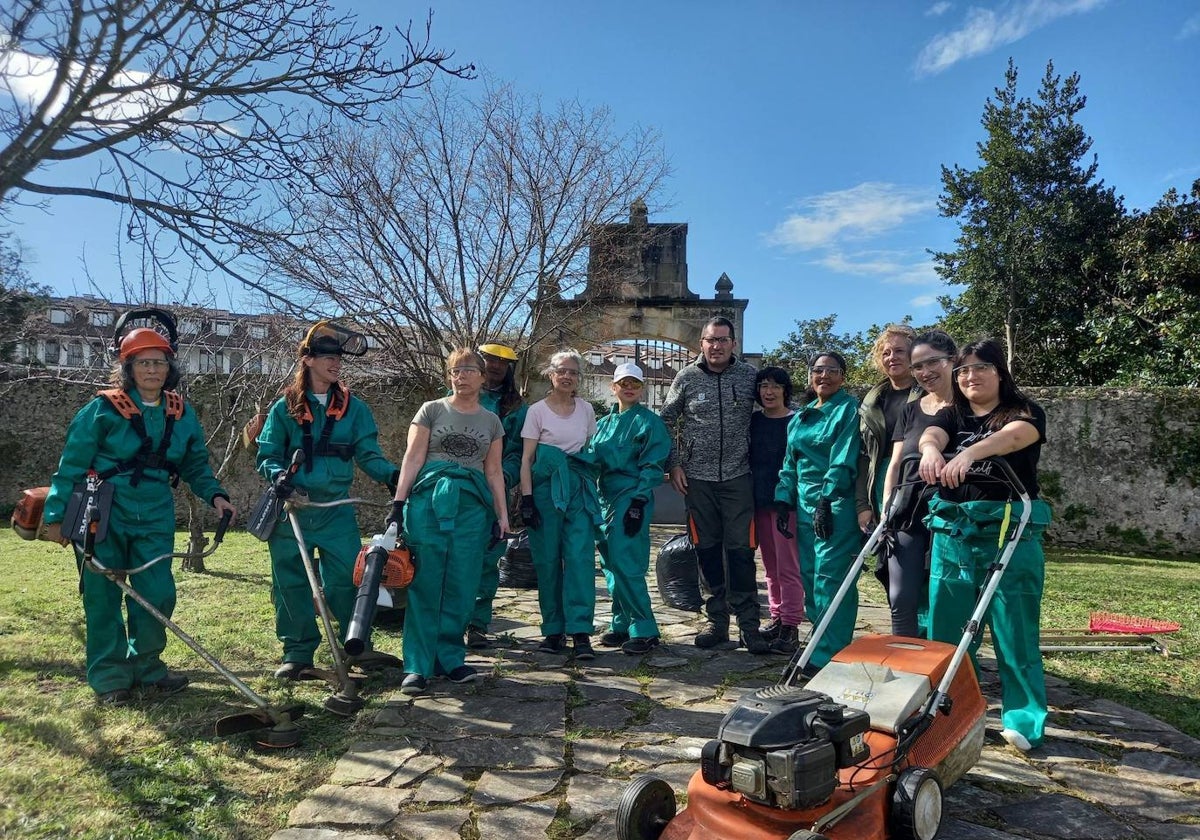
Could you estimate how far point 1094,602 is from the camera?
285 inches

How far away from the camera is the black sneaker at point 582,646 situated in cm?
523

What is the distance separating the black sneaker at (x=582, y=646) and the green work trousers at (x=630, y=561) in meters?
0.33

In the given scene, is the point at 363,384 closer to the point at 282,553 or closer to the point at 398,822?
the point at 282,553

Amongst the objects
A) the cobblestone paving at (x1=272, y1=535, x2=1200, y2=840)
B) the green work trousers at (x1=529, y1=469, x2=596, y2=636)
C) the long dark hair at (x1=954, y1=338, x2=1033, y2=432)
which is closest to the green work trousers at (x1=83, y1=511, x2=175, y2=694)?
the cobblestone paving at (x1=272, y1=535, x2=1200, y2=840)

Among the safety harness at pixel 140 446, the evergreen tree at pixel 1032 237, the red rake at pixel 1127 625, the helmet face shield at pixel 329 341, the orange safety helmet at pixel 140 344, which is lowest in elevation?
the red rake at pixel 1127 625

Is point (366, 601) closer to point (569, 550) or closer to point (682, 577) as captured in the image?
point (569, 550)

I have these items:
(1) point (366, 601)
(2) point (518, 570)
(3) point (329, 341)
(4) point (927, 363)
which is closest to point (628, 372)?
(3) point (329, 341)

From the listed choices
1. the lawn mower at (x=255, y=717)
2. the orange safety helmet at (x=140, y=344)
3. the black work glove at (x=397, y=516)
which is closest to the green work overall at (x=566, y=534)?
the black work glove at (x=397, y=516)

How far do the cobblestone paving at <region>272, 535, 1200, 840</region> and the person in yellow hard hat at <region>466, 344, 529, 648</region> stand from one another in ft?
2.29

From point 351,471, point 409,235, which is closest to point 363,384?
point 409,235

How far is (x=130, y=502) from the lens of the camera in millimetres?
4391

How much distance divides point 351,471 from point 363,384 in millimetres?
7636

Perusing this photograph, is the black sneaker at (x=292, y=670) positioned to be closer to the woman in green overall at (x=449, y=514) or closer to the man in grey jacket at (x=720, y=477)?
the woman in green overall at (x=449, y=514)

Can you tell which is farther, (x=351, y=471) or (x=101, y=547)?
(x=351, y=471)
